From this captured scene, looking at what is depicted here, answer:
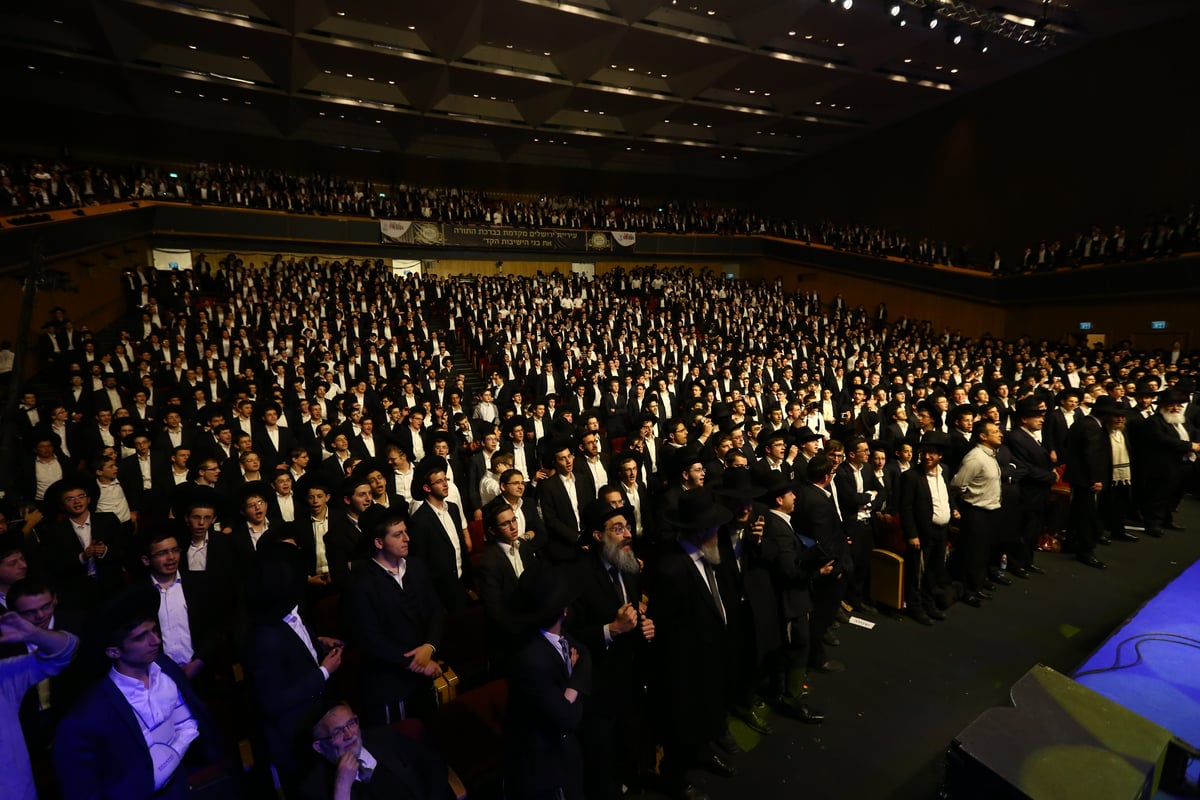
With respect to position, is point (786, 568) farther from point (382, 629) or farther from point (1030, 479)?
point (1030, 479)

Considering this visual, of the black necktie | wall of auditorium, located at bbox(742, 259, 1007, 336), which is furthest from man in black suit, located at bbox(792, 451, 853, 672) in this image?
wall of auditorium, located at bbox(742, 259, 1007, 336)

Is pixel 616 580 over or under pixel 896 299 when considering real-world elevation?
under

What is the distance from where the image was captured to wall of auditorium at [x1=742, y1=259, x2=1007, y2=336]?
17406 millimetres

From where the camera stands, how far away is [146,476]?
18.9ft

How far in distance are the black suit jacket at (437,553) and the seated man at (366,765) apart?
179cm

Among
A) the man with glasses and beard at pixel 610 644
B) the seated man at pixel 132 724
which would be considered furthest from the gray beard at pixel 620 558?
the seated man at pixel 132 724

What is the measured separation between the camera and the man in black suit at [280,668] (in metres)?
2.20

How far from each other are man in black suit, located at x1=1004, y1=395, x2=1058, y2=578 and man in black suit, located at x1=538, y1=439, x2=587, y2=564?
157 inches

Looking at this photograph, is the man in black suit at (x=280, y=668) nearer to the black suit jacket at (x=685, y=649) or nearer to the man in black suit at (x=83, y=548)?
the black suit jacket at (x=685, y=649)

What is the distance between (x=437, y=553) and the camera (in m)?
3.90

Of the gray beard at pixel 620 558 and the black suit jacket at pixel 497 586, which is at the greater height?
the gray beard at pixel 620 558

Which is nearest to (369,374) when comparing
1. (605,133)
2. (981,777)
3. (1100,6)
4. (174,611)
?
(174,611)

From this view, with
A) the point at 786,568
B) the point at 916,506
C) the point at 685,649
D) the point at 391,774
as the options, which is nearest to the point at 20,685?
the point at 391,774

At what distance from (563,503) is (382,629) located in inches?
88.4
